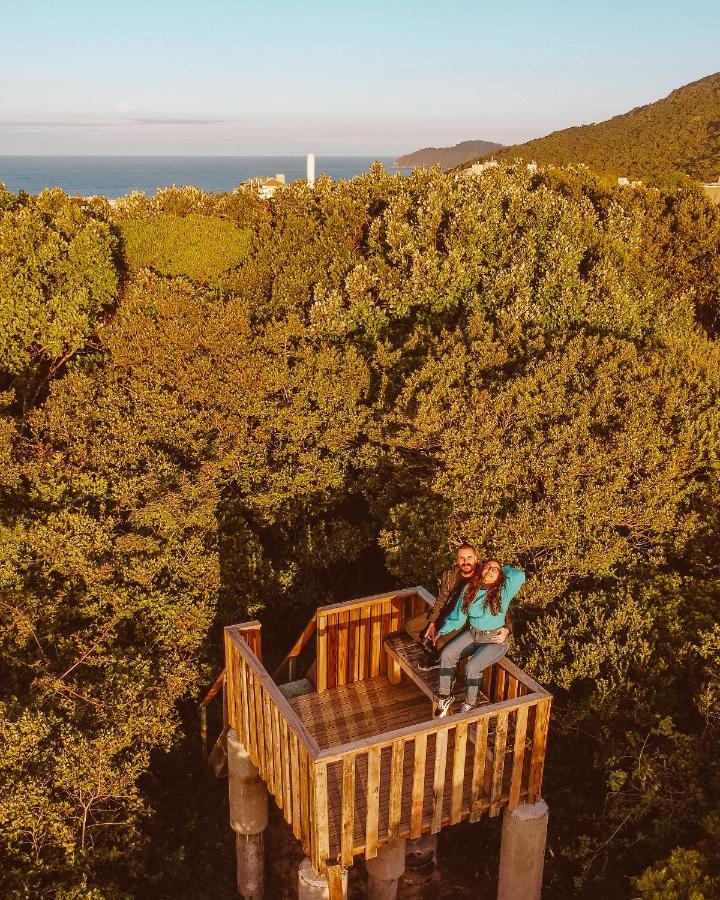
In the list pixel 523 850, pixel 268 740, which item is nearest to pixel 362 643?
pixel 268 740

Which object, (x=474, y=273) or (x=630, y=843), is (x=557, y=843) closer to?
(x=630, y=843)

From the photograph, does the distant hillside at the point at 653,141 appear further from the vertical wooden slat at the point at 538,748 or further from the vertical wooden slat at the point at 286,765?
the vertical wooden slat at the point at 286,765

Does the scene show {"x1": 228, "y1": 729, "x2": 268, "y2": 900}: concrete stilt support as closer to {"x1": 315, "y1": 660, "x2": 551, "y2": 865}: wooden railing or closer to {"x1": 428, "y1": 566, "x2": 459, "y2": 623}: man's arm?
{"x1": 315, "y1": 660, "x2": 551, "y2": 865}: wooden railing

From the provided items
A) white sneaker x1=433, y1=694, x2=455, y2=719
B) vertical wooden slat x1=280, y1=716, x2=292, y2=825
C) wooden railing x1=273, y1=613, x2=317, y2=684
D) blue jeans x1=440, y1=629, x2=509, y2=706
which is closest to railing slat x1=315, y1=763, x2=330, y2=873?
vertical wooden slat x1=280, y1=716, x2=292, y2=825

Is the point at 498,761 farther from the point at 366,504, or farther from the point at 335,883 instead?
the point at 366,504

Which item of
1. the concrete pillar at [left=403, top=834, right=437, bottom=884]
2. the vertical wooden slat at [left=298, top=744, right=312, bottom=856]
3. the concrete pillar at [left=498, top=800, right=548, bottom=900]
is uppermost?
the vertical wooden slat at [left=298, top=744, right=312, bottom=856]

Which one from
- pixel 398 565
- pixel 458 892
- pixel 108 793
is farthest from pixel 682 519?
pixel 108 793
